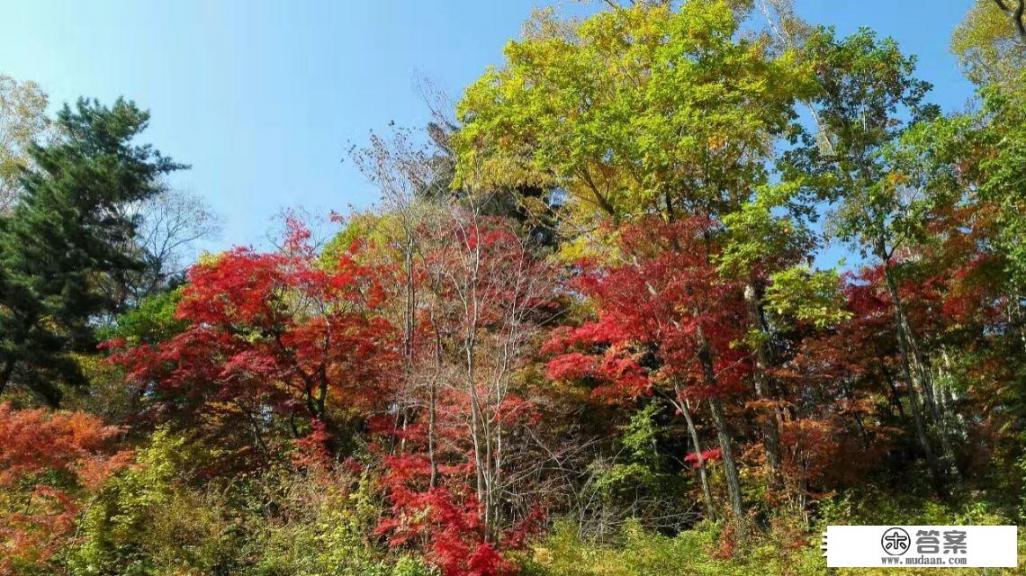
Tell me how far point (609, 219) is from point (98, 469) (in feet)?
26.3

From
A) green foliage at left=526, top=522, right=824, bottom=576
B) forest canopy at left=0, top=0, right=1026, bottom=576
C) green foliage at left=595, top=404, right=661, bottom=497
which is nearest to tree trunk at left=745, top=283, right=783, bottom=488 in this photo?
forest canopy at left=0, top=0, right=1026, bottom=576

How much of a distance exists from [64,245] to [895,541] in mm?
14657

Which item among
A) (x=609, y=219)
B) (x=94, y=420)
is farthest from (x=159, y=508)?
(x=609, y=219)

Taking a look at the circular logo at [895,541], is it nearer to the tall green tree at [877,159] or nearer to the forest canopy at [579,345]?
the forest canopy at [579,345]

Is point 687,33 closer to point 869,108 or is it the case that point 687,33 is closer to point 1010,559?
point 869,108

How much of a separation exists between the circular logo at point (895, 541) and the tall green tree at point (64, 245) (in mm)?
13186

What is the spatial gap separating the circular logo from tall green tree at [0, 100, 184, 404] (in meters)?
13.2

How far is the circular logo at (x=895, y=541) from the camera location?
7293mm

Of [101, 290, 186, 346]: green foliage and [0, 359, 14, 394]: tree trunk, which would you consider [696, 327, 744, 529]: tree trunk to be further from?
[0, 359, 14, 394]: tree trunk

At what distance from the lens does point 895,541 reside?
7434 mm

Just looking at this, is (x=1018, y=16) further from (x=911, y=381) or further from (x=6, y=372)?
(x=6, y=372)

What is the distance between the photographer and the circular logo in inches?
287

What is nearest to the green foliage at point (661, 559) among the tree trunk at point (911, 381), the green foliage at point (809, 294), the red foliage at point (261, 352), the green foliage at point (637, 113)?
the green foliage at point (809, 294)

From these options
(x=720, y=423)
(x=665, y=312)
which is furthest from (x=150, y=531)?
(x=720, y=423)
